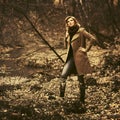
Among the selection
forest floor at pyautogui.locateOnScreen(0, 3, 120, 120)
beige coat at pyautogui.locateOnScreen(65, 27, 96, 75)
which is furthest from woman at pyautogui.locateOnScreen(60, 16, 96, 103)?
forest floor at pyautogui.locateOnScreen(0, 3, 120, 120)

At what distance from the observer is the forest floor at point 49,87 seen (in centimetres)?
765

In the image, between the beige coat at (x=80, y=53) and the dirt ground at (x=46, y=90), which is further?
the beige coat at (x=80, y=53)

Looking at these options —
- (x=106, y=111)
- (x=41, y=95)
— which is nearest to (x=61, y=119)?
(x=106, y=111)

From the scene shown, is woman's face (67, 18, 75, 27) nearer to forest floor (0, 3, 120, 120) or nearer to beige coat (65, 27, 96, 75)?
beige coat (65, 27, 96, 75)

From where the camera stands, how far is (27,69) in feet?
41.3

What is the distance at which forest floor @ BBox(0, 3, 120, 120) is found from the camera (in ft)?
25.1

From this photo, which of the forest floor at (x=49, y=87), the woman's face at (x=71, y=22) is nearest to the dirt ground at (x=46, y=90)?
the forest floor at (x=49, y=87)

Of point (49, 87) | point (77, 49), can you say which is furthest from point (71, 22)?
point (49, 87)

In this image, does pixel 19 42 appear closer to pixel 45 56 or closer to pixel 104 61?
pixel 45 56

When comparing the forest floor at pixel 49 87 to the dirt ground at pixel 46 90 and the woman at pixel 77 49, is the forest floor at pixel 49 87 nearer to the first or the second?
the dirt ground at pixel 46 90

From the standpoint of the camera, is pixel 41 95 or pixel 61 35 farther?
pixel 61 35

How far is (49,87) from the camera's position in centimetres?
1026

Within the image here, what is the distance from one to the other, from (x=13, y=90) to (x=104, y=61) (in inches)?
152

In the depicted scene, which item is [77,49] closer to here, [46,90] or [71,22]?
[71,22]
